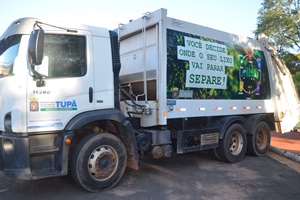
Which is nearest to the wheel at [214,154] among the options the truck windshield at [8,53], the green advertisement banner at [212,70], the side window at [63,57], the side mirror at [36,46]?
the green advertisement banner at [212,70]

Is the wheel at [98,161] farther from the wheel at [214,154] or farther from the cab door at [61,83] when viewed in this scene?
the wheel at [214,154]

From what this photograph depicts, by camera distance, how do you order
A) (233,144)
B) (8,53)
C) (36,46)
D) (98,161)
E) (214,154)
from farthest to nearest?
(233,144) → (214,154) → (98,161) → (8,53) → (36,46)

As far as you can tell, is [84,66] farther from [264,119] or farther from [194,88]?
[264,119]

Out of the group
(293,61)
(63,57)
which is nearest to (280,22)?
(293,61)

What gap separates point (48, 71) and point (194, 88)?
3074 millimetres

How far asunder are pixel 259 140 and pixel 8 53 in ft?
22.1

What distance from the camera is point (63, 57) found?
4.65m

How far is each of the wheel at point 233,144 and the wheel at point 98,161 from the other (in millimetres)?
2858

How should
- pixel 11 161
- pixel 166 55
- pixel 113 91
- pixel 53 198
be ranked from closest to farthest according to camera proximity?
pixel 11 161, pixel 53 198, pixel 113 91, pixel 166 55

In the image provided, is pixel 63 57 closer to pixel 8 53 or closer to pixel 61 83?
pixel 61 83

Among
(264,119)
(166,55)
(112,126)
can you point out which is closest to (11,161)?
(112,126)

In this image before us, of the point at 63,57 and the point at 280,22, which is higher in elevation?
the point at 280,22

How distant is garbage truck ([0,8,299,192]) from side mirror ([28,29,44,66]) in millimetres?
14

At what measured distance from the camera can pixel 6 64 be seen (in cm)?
454
